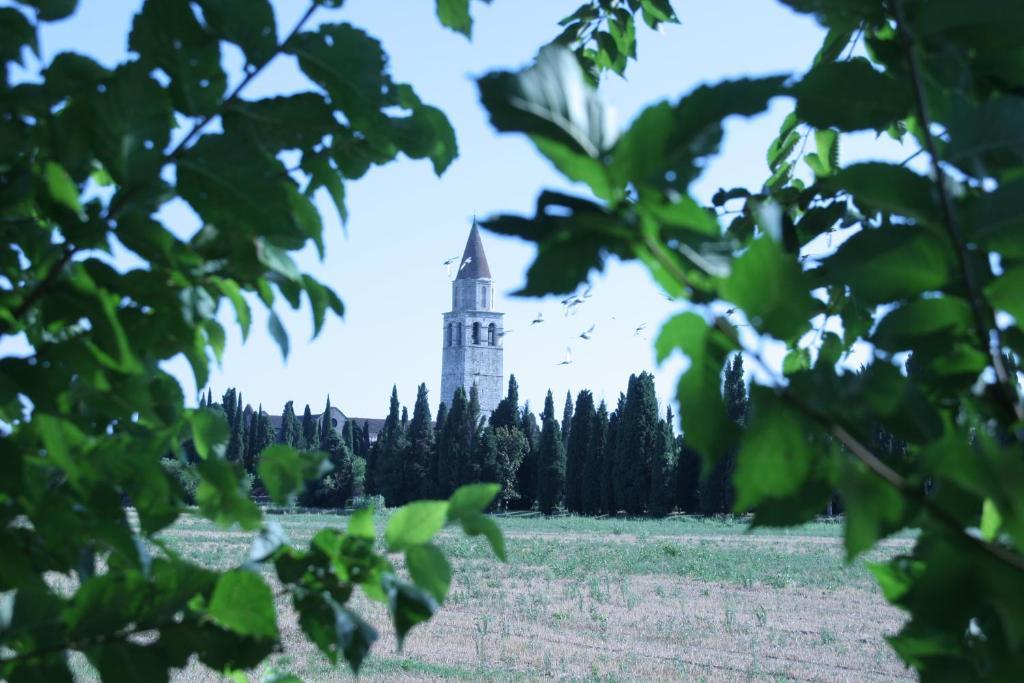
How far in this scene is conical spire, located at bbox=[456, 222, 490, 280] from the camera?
6519 cm

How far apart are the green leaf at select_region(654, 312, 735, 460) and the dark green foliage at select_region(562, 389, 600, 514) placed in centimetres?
4215

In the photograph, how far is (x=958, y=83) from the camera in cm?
62

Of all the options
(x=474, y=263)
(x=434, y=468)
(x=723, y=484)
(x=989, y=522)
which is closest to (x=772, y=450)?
(x=989, y=522)

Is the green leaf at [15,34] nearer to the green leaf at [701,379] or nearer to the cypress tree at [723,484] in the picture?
the green leaf at [701,379]

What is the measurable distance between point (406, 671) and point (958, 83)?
34.3 feet

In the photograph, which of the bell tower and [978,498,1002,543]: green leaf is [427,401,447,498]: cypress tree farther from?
[978,498,1002,543]: green leaf

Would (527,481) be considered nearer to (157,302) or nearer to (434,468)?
(434,468)

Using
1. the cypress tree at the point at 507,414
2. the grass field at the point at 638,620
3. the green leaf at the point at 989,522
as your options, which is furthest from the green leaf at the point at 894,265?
the cypress tree at the point at 507,414

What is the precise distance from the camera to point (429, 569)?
88 centimetres

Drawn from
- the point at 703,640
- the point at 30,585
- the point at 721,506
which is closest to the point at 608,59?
the point at 30,585

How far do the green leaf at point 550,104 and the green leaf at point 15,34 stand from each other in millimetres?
610

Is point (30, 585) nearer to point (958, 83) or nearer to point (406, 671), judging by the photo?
point (958, 83)

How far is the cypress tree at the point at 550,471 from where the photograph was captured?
43969mm

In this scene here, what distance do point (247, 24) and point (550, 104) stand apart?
44 centimetres
